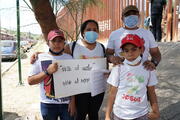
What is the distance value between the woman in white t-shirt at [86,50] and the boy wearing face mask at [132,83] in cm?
57

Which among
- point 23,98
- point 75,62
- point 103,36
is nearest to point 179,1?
point 103,36

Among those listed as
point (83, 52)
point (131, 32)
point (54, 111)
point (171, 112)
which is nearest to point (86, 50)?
point (83, 52)

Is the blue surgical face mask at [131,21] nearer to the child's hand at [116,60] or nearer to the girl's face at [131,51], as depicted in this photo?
the child's hand at [116,60]

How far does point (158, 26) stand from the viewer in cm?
970

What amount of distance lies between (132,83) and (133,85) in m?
0.02

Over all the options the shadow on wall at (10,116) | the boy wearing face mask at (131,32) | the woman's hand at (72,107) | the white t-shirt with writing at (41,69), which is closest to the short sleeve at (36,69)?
the white t-shirt with writing at (41,69)

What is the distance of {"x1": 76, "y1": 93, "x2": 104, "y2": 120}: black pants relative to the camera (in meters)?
3.84

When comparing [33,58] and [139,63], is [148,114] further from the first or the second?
[33,58]

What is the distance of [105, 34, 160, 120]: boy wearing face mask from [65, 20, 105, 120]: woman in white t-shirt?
569 mm

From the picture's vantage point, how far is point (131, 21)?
11.8ft

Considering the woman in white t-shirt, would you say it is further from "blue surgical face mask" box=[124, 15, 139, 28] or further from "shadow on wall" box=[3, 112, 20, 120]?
"shadow on wall" box=[3, 112, 20, 120]

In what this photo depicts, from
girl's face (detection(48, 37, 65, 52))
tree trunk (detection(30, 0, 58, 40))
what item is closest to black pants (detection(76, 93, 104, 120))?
girl's face (detection(48, 37, 65, 52))

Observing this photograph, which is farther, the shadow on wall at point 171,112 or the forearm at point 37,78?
the shadow on wall at point 171,112

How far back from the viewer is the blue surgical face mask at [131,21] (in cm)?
358
